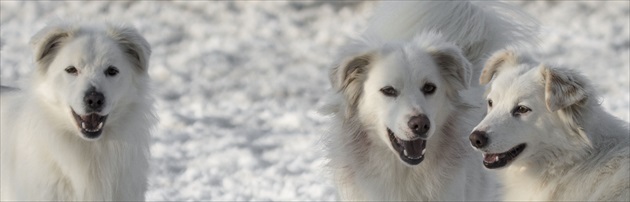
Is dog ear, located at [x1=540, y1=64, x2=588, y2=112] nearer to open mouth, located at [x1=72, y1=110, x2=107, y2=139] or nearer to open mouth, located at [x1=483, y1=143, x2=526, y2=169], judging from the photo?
open mouth, located at [x1=483, y1=143, x2=526, y2=169]

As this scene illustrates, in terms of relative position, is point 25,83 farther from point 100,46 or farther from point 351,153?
point 351,153

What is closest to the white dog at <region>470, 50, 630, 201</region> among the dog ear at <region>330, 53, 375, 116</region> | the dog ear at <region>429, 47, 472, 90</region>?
the dog ear at <region>429, 47, 472, 90</region>

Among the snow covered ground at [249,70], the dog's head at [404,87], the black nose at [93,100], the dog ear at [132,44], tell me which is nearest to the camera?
the dog's head at [404,87]

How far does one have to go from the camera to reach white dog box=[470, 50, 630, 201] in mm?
5215

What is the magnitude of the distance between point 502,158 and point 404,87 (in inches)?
24.5

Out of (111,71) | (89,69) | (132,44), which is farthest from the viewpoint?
(132,44)

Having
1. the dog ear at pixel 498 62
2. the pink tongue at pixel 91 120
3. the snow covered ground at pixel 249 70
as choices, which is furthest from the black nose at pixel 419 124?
the snow covered ground at pixel 249 70

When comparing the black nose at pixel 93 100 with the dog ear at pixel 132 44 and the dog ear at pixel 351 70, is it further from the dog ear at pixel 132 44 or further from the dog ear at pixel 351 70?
the dog ear at pixel 351 70

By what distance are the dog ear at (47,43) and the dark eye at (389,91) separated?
179 centimetres

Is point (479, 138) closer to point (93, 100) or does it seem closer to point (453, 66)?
point (453, 66)

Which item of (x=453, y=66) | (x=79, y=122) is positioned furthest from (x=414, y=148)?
(x=79, y=122)

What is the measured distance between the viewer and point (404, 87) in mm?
5375

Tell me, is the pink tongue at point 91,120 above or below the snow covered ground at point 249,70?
above

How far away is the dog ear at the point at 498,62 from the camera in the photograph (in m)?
5.57
